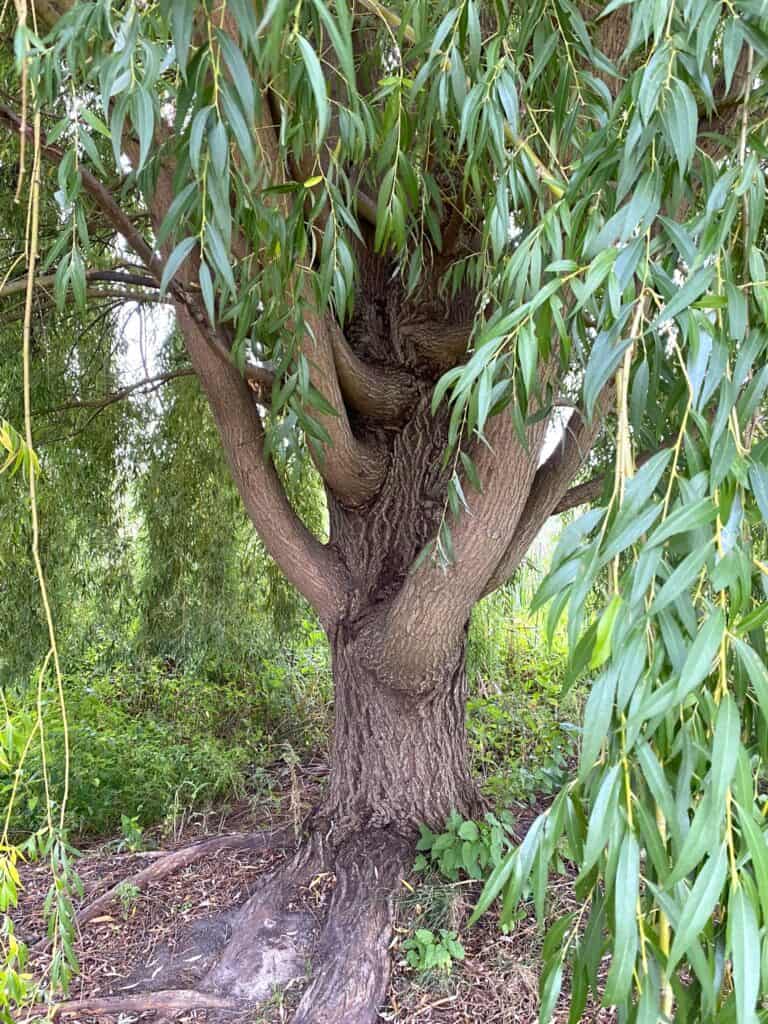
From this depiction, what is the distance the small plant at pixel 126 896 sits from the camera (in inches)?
93.3

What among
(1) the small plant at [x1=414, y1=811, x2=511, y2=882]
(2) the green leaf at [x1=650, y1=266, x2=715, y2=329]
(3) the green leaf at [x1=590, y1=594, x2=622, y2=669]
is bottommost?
(1) the small plant at [x1=414, y1=811, x2=511, y2=882]

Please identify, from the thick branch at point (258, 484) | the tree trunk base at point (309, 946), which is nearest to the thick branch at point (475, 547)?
the thick branch at point (258, 484)

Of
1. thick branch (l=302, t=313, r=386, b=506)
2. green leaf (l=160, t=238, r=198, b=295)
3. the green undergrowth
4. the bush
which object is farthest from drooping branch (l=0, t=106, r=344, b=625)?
the bush

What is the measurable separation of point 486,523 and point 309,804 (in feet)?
4.40

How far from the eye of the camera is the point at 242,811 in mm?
3096

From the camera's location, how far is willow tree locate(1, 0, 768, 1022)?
66cm

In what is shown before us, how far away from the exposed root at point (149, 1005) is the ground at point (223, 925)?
0.06 ft

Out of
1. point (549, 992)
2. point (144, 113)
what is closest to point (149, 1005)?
point (549, 992)

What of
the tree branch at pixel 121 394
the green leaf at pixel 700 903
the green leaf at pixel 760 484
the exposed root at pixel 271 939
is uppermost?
the tree branch at pixel 121 394

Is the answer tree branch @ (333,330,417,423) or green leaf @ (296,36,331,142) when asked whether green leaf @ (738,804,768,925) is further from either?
tree branch @ (333,330,417,423)

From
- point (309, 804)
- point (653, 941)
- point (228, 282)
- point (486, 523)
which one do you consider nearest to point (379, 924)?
point (309, 804)

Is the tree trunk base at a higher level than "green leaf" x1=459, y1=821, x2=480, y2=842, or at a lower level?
lower

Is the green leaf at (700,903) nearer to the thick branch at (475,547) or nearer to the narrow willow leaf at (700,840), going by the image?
the narrow willow leaf at (700,840)

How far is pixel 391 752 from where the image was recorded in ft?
7.47
